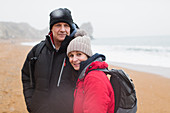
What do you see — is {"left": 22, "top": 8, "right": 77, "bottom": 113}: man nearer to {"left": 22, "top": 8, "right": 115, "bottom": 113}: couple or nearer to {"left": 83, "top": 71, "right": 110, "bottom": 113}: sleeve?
{"left": 22, "top": 8, "right": 115, "bottom": 113}: couple

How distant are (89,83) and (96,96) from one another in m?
0.14

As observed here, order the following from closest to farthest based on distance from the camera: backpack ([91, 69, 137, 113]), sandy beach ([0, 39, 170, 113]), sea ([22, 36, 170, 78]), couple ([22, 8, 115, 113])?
backpack ([91, 69, 137, 113]), couple ([22, 8, 115, 113]), sandy beach ([0, 39, 170, 113]), sea ([22, 36, 170, 78])

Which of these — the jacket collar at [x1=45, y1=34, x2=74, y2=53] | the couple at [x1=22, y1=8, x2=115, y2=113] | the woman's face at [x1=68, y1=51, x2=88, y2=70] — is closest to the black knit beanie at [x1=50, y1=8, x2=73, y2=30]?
the couple at [x1=22, y1=8, x2=115, y2=113]

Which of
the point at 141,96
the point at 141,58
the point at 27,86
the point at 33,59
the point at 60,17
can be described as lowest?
the point at 141,58

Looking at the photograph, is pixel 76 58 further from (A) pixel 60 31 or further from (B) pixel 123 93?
(B) pixel 123 93

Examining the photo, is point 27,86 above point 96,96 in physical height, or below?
below

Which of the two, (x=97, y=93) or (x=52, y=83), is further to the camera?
(x=52, y=83)

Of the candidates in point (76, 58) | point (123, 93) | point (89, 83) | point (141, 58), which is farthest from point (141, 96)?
point (141, 58)

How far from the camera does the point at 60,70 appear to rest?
1.76 metres

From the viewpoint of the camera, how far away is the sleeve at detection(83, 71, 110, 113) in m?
1.24

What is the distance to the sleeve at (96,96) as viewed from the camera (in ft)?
4.08

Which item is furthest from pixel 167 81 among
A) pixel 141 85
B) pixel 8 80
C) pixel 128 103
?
pixel 8 80

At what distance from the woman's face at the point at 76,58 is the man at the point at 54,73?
122mm

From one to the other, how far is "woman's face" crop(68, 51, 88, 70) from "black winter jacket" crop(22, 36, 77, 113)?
12 centimetres
